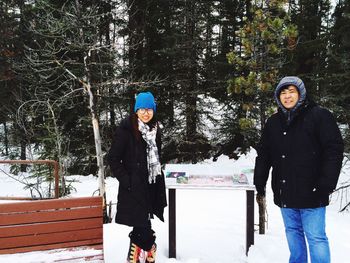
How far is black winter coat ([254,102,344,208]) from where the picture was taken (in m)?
3.07

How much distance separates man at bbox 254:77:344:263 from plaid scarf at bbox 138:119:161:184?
4.20 ft

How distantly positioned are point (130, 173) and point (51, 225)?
1007 mm

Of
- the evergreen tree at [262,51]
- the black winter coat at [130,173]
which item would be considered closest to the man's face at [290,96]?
the black winter coat at [130,173]

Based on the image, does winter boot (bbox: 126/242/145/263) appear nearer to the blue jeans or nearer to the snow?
the snow

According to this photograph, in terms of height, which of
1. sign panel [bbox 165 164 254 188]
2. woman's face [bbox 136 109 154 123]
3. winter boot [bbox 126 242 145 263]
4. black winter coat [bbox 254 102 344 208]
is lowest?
winter boot [bbox 126 242 145 263]

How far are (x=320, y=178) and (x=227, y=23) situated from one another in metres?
14.7

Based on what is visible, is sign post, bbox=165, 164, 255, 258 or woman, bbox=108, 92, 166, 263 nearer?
woman, bbox=108, 92, 166, 263

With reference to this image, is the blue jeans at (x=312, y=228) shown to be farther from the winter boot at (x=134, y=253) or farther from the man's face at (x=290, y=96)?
the winter boot at (x=134, y=253)

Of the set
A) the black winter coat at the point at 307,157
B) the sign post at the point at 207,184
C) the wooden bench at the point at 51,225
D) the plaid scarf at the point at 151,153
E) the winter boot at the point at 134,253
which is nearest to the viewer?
the black winter coat at the point at 307,157

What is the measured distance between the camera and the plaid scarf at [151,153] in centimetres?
381

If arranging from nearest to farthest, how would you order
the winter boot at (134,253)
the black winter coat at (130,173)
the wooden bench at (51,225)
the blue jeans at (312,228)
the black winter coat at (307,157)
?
the black winter coat at (307,157), the blue jeans at (312,228), the wooden bench at (51,225), the black winter coat at (130,173), the winter boot at (134,253)

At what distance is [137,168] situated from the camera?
376 cm

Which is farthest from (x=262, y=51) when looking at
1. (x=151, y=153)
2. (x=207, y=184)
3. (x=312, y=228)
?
(x=312, y=228)

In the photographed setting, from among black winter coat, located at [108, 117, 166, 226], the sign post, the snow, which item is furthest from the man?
black winter coat, located at [108, 117, 166, 226]
